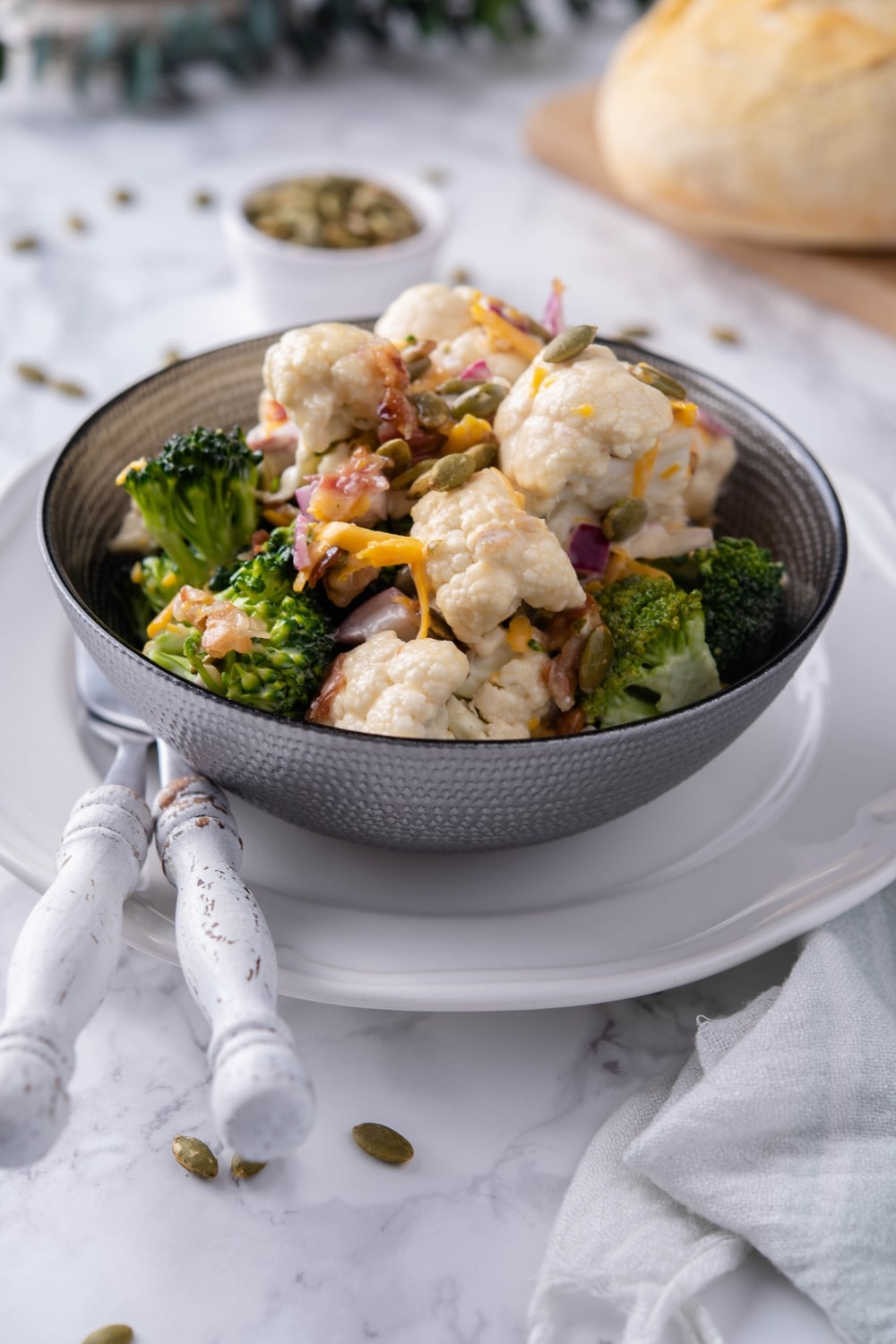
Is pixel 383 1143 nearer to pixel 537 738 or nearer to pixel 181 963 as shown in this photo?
pixel 181 963

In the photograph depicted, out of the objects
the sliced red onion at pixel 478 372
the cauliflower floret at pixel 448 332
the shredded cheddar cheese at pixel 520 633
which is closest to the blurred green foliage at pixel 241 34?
the cauliflower floret at pixel 448 332

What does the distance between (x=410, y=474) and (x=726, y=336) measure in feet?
7.04

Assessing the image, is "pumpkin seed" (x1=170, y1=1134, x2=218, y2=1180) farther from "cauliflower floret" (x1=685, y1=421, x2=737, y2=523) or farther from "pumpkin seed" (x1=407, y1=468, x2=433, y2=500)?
"cauliflower floret" (x1=685, y1=421, x2=737, y2=523)

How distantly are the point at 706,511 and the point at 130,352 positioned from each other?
205cm

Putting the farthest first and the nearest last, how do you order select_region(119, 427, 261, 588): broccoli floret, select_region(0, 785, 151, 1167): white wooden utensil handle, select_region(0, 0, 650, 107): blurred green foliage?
select_region(0, 0, 650, 107): blurred green foliage, select_region(119, 427, 261, 588): broccoli floret, select_region(0, 785, 151, 1167): white wooden utensil handle

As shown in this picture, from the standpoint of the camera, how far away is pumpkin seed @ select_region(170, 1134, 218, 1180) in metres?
1.60

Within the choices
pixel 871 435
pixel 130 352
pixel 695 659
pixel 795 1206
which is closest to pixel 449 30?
pixel 130 352

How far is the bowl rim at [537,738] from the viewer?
157 centimetres

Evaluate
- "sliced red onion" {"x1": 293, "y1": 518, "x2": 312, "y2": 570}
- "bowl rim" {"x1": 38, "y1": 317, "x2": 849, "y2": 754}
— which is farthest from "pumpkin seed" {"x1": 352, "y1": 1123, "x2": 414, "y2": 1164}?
"sliced red onion" {"x1": 293, "y1": 518, "x2": 312, "y2": 570}

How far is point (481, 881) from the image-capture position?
186 centimetres

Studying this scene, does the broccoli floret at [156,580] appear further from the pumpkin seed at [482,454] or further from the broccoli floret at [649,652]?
the broccoli floret at [649,652]

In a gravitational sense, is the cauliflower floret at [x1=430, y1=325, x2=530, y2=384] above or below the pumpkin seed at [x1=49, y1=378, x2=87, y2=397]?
above

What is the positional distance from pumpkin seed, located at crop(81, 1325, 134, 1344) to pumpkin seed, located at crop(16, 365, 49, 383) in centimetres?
261

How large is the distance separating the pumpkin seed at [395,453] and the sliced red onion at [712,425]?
0.58 m
